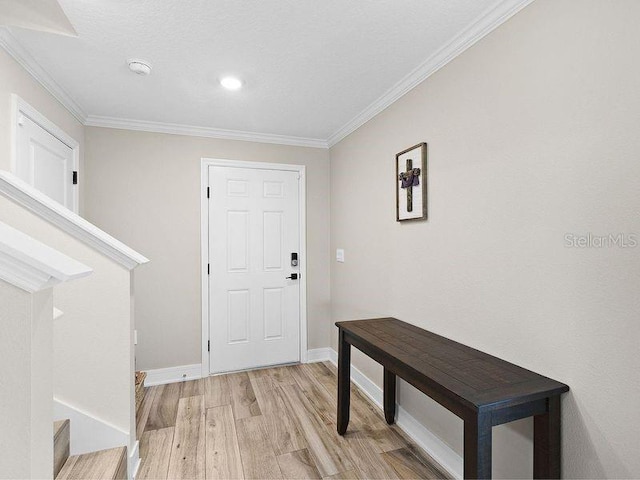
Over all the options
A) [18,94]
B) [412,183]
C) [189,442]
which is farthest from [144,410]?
[412,183]

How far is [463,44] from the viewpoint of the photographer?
1735 millimetres

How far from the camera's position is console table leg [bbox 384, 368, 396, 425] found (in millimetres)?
2291

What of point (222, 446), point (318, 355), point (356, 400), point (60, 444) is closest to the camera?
point (60, 444)

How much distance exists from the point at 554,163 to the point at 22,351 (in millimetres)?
1764

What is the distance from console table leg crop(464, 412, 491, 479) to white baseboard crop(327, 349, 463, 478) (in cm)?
78

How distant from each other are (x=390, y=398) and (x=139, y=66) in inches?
105

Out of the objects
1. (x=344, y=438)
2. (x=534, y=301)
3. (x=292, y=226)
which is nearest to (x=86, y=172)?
(x=292, y=226)

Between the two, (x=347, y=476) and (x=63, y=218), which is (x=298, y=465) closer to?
(x=347, y=476)

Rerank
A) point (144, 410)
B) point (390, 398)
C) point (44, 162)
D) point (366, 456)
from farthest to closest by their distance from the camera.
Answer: point (144, 410) → point (390, 398) → point (44, 162) → point (366, 456)

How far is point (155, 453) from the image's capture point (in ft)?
6.63

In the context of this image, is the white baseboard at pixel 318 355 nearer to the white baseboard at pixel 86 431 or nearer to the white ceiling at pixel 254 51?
the white baseboard at pixel 86 431

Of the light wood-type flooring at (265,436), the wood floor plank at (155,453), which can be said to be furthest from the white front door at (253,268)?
the wood floor plank at (155,453)

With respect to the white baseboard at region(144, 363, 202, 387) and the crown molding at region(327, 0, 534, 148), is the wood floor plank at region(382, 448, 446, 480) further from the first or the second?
the crown molding at region(327, 0, 534, 148)

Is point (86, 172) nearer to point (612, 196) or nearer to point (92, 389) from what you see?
point (92, 389)
